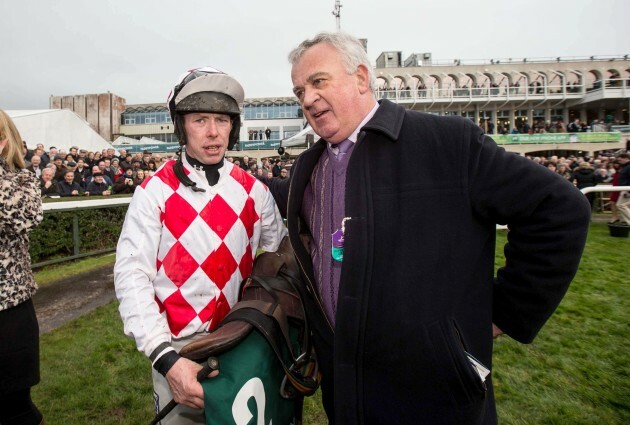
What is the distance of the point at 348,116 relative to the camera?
1.61m

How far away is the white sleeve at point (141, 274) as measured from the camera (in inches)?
57.3

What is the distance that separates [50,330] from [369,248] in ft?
13.2

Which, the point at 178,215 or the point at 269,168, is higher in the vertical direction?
the point at 269,168

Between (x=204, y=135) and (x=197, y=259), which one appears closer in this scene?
(x=197, y=259)

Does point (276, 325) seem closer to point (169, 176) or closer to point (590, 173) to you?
point (169, 176)

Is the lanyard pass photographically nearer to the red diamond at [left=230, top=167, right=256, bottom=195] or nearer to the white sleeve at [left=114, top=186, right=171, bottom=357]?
the red diamond at [left=230, top=167, right=256, bottom=195]

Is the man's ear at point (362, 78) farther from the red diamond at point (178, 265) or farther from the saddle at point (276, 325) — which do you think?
the red diamond at point (178, 265)

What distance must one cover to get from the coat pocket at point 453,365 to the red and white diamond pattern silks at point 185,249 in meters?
0.93

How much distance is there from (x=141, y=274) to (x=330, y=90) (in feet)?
3.50

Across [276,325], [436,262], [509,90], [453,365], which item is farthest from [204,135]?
[509,90]

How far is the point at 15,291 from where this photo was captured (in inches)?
73.7

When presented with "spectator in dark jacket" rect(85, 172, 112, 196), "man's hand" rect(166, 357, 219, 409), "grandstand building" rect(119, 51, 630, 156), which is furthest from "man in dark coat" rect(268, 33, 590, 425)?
"grandstand building" rect(119, 51, 630, 156)

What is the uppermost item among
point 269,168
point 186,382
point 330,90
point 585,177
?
point 269,168

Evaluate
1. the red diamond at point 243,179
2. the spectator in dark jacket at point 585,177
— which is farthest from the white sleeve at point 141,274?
the spectator in dark jacket at point 585,177
